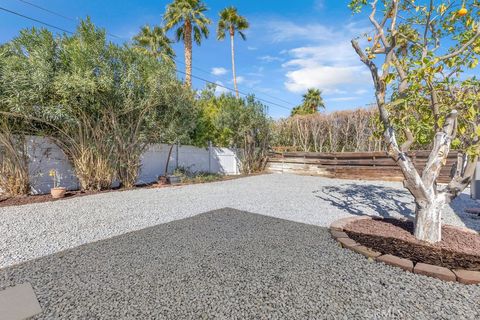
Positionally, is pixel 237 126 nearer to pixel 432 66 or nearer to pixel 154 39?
pixel 154 39

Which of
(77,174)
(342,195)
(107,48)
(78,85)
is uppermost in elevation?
(107,48)

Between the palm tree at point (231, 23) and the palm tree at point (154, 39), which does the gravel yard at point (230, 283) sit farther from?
the palm tree at point (231, 23)

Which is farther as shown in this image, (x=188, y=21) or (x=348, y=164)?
(x=188, y=21)

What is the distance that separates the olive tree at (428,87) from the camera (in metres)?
2.72

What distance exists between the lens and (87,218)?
426 centimetres

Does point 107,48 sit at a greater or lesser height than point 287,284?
greater

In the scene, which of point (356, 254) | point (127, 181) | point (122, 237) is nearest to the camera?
point (356, 254)

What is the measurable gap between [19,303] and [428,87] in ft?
14.1

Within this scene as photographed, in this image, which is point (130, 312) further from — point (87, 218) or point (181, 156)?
point (181, 156)

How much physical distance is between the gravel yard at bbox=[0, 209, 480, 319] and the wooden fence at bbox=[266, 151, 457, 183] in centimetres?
713

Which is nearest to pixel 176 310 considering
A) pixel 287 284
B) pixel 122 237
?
pixel 287 284

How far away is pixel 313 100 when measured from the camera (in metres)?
23.6

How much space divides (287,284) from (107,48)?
6824 millimetres

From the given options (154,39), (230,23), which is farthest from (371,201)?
(230,23)
